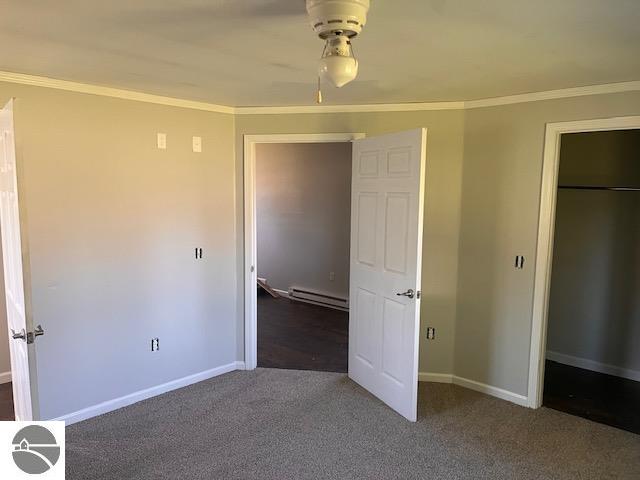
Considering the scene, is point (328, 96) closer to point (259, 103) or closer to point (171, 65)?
point (259, 103)

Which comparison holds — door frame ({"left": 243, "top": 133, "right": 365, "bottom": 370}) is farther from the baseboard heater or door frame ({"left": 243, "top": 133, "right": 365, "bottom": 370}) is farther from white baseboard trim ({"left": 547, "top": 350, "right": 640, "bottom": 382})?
white baseboard trim ({"left": 547, "top": 350, "right": 640, "bottom": 382})

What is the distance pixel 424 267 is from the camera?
375 centimetres

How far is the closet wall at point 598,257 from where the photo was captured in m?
3.87

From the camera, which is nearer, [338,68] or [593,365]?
[338,68]

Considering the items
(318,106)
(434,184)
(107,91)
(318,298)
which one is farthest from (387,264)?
(318,298)

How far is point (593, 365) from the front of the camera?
4.11m

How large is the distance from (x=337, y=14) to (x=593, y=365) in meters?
3.98

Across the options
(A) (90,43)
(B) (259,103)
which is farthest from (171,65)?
(B) (259,103)

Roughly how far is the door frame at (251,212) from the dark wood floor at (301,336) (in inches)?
12.8

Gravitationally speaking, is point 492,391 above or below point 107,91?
below

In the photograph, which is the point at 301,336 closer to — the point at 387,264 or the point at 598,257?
the point at 387,264

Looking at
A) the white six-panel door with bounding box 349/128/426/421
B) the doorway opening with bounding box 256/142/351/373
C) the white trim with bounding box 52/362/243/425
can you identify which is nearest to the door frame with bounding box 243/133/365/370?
the white trim with bounding box 52/362/243/425

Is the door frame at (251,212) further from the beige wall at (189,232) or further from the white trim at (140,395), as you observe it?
the white trim at (140,395)

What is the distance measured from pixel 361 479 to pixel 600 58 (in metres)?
2.53
